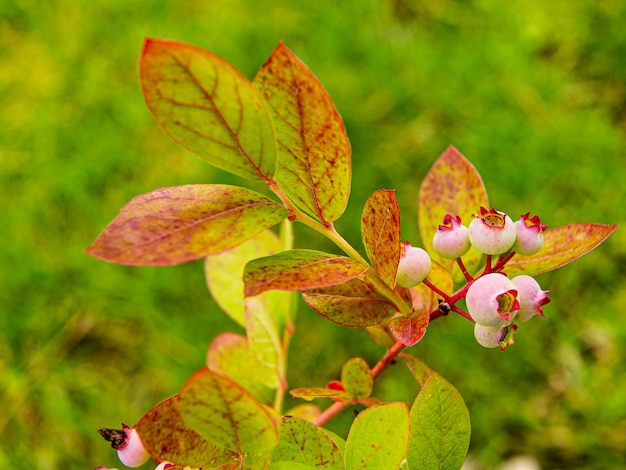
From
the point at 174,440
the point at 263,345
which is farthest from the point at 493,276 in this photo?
the point at 263,345

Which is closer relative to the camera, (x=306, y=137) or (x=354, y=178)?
(x=306, y=137)

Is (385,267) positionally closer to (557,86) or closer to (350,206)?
(350,206)

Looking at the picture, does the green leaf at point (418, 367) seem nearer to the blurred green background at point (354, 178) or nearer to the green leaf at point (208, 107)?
the green leaf at point (208, 107)

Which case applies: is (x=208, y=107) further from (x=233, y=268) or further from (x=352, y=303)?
(x=233, y=268)

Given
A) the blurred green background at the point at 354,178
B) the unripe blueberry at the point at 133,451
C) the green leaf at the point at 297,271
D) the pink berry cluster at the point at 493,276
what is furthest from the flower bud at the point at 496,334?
the blurred green background at the point at 354,178

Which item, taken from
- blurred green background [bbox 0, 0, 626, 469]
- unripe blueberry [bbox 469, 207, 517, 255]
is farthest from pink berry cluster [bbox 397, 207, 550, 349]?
blurred green background [bbox 0, 0, 626, 469]

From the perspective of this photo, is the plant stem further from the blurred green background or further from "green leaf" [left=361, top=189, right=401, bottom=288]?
the blurred green background
